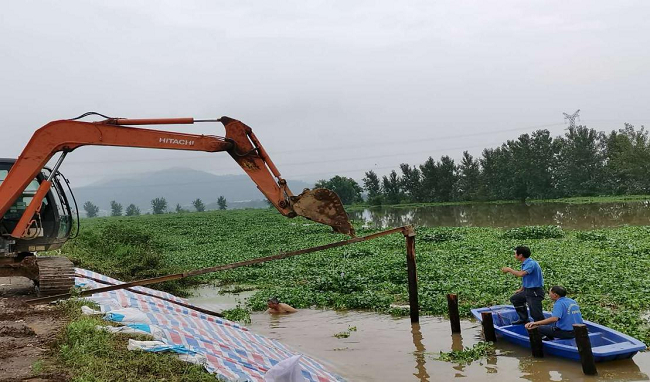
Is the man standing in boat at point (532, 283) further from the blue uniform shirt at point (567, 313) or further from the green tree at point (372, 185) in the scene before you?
the green tree at point (372, 185)

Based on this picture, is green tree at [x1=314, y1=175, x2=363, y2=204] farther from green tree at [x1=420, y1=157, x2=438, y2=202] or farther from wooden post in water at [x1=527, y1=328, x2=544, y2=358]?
wooden post in water at [x1=527, y1=328, x2=544, y2=358]

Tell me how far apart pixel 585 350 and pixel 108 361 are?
702 cm

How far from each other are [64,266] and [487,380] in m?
8.93

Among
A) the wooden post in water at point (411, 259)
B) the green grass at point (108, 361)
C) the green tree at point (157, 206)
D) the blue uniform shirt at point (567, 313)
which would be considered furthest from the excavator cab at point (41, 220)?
the green tree at point (157, 206)

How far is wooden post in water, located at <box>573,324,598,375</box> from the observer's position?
802 cm

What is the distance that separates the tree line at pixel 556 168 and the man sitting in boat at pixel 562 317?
57949 mm

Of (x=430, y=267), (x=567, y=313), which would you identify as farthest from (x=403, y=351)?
(x=430, y=267)

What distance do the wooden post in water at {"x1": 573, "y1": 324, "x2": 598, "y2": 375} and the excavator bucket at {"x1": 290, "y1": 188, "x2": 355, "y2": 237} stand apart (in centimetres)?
396

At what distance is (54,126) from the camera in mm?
9227

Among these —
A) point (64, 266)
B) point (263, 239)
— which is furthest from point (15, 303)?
point (263, 239)

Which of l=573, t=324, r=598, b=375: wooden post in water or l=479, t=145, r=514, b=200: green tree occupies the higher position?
l=479, t=145, r=514, b=200: green tree

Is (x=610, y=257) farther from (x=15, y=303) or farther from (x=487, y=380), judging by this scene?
(x=15, y=303)

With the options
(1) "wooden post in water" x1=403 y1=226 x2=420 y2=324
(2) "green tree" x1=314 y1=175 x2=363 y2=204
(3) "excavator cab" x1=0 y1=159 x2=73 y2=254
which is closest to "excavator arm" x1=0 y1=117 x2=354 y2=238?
(3) "excavator cab" x1=0 y1=159 x2=73 y2=254

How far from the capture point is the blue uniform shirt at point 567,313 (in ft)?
29.0
